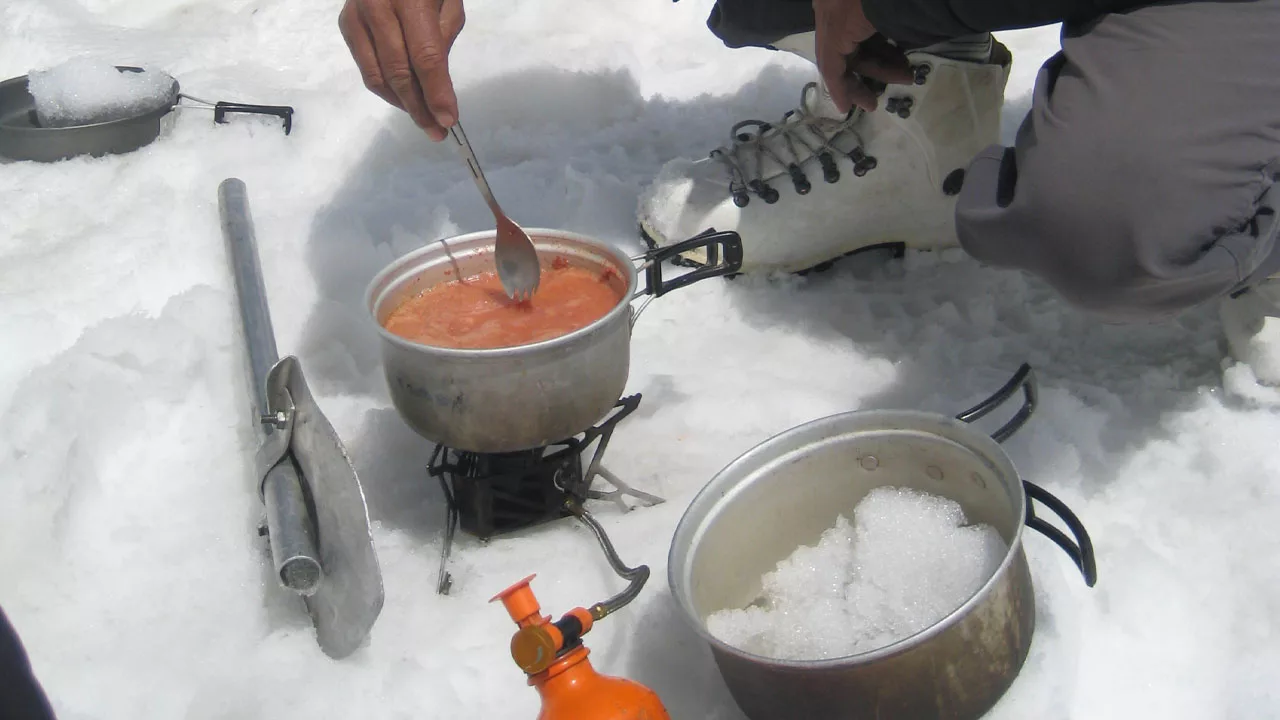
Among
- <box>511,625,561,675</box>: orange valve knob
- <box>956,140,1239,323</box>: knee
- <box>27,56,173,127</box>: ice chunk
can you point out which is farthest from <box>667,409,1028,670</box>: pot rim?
<box>27,56,173,127</box>: ice chunk

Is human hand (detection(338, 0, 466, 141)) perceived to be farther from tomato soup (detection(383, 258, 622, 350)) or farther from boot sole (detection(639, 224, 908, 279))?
boot sole (detection(639, 224, 908, 279))

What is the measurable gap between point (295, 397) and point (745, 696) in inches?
20.0

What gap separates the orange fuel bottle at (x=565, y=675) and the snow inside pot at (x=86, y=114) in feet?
4.67

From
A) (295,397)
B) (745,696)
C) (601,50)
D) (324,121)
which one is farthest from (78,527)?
(601,50)

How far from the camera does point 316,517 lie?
99 centimetres

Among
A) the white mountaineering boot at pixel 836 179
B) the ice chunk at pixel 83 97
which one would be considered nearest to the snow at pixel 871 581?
the white mountaineering boot at pixel 836 179

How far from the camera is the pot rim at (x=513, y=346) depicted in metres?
0.97

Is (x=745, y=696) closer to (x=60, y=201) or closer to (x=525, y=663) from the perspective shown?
(x=525, y=663)

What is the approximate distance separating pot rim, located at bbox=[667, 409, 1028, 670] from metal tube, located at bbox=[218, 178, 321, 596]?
0.32m

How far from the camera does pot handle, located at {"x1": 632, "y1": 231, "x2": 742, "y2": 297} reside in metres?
1.12

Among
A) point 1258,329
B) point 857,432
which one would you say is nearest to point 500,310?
point 857,432

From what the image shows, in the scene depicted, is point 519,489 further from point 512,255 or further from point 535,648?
point 535,648

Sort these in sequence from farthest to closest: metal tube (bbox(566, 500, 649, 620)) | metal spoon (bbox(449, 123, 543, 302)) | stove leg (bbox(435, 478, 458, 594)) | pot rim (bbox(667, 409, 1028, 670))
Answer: metal spoon (bbox(449, 123, 543, 302)) → stove leg (bbox(435, 478, 458, 594)) → metal tube (bbox(566, 500, 649, 620)) → pot rim (bbox(667, 409, 1028, 670))

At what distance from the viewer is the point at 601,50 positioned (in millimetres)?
2178
